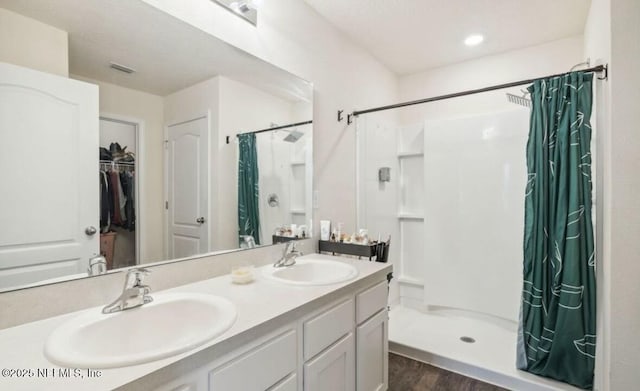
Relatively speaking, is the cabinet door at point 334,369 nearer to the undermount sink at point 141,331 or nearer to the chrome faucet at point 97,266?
the undermount sink at point 141,331

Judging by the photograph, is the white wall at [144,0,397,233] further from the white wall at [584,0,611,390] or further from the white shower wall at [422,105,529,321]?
the white wall at [584,0,611,390]

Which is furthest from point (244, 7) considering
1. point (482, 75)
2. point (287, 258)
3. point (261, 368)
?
point (482, 75)

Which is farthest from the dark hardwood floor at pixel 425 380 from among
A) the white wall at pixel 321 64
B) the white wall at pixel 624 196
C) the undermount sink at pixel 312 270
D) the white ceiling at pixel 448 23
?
the white ceiling at pixel 448 23

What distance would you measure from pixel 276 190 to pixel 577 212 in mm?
1746

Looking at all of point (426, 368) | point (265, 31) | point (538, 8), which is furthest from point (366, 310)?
point (538, 8)

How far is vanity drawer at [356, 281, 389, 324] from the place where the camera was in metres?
1.52

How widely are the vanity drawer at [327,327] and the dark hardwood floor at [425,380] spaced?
0.91 metres

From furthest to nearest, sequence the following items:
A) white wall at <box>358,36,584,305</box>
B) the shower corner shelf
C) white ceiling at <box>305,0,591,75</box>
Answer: the shower corner shelf, white wall at <box>358,36,584,305</box>, white ceiling at <box>305,0,591,75</box>

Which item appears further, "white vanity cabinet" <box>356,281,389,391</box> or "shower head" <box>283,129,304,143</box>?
"shower head" <box>283,129,304,143</box>

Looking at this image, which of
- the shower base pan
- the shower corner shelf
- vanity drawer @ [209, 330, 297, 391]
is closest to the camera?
vanity drawer @ [209, 330, 297, 391]

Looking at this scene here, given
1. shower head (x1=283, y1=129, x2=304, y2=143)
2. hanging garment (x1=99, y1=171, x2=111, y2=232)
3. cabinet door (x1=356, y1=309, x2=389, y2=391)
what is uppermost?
shower head (x1=283, y1=129, x2=304, y2=143)

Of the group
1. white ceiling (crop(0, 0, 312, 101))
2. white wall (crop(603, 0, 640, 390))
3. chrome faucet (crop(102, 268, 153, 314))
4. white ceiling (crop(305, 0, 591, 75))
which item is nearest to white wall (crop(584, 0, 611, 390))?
white wall (crop(603, 0, 640, 390))

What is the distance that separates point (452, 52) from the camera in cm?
288

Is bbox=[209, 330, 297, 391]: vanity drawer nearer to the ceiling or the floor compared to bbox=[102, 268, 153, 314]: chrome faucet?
nearer to the floor
